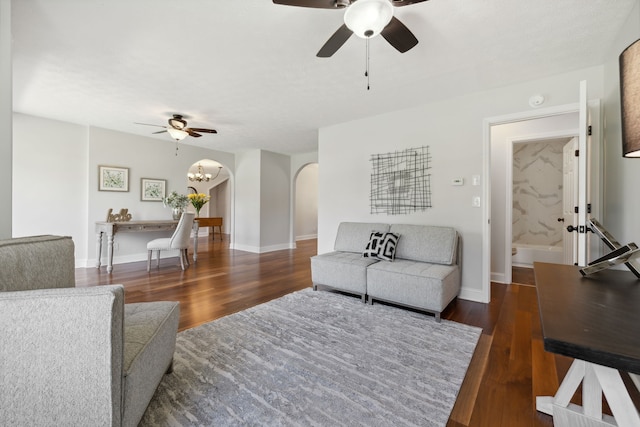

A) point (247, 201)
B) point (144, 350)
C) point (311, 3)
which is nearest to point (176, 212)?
point (247, 201)

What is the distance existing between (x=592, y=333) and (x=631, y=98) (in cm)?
78

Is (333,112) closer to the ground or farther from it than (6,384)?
farther from it

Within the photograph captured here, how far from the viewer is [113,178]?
4793mm

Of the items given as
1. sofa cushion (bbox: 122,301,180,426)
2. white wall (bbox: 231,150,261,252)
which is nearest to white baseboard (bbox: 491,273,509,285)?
sofa cushion (bbox: 122,301,180,426)

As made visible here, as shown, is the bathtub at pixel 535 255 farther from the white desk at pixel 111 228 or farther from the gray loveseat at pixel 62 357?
the white desk at pixel 111 228

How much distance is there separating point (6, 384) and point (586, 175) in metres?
3.26

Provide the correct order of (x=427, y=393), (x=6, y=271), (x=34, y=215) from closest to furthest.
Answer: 1. (x=6, y=271)
2. (x=427, y=393)
3. (x=34, y=215)

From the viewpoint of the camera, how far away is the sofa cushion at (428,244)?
299cm

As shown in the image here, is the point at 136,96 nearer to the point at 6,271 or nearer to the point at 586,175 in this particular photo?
the point at 6,271

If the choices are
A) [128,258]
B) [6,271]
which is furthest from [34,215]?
[6,271]

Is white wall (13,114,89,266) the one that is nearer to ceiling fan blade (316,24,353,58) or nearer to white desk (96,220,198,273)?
white desk (96,220,198,273)

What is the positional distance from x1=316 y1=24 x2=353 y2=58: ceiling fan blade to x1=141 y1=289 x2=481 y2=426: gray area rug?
218 cm

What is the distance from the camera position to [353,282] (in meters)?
3.05

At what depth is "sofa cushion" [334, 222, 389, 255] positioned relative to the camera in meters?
3.58
